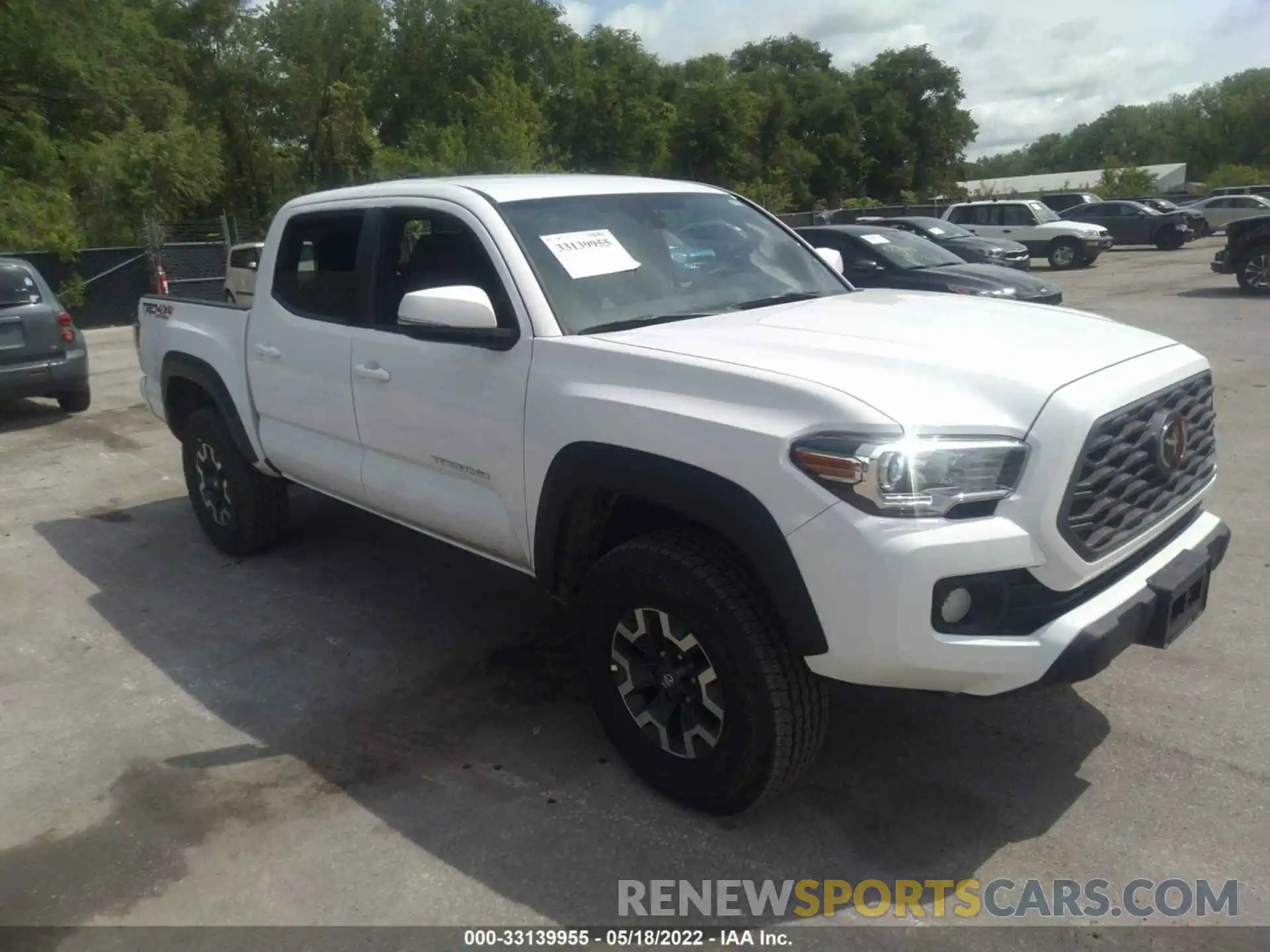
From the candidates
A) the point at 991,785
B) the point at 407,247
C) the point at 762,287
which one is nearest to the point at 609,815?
the point at 991,785

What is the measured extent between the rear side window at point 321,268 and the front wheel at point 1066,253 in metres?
23.0

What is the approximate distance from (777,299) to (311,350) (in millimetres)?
2048

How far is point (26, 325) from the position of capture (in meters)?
9.68

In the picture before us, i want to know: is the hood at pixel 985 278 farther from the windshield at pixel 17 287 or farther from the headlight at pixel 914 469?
the headlight at pixel 914 469

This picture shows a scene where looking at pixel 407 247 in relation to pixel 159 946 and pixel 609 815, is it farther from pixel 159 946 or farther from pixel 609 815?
pixel 159 946

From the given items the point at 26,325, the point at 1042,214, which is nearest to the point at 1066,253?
the point at 1042,214

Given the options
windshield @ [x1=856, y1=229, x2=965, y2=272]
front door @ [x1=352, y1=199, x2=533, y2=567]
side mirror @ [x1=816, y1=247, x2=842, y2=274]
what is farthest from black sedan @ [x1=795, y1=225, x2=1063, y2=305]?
front door @ [x1=352, y1=199, x2=533, y2=567]

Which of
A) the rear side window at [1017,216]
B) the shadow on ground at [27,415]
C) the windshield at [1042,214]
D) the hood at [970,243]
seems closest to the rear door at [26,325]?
the shadow on ground at [27,415]

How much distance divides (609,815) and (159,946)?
1.30m

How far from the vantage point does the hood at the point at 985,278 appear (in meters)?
11.6

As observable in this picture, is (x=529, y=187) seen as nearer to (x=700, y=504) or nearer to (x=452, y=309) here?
(x=452, y=309)

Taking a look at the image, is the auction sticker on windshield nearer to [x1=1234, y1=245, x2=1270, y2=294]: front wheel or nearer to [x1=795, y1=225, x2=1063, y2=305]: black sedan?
[x1=795, y1=225, x2=1063, y2=305]: black sedan

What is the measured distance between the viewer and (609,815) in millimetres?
3350

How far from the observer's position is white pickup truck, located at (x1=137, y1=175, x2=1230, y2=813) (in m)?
2.74
